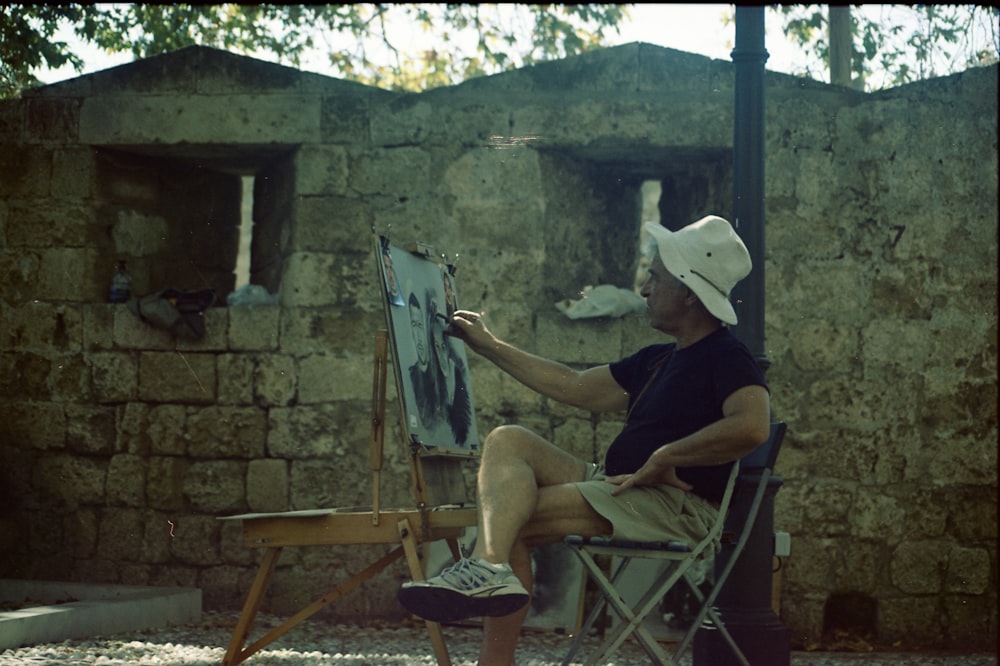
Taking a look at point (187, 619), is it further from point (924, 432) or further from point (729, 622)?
point (924, 432)

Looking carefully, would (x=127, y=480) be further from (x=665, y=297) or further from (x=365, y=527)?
(x=665, y=297)

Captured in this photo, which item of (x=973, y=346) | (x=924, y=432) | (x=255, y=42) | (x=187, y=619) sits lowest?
(x=187, y=619)

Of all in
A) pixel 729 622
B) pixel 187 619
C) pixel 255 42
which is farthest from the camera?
pixel 255 42

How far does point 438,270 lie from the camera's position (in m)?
4.66

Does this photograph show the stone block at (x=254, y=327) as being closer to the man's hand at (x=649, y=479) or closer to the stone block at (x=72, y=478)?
the stone block at (x=72, y=478)

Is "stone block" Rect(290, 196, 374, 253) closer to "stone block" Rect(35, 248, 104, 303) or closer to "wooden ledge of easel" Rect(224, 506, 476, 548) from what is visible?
"stone block" Rect(35, 248, 104, 303)

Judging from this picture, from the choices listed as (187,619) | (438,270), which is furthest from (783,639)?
(187,619)

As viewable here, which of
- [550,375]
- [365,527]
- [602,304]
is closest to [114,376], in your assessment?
[602,304]

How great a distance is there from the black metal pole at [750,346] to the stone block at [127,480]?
10.2ft

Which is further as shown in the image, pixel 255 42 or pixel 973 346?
pixel 255 42

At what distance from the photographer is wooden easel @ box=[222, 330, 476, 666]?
395 centimetres

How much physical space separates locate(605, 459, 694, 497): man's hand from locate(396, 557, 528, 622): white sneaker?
0.48 m

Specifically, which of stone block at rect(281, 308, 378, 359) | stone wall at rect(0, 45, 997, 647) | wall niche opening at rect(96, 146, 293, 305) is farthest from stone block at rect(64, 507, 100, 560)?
stone block at rect(281, 308, 378, 359)

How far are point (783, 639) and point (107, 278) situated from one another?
3.91 meters
